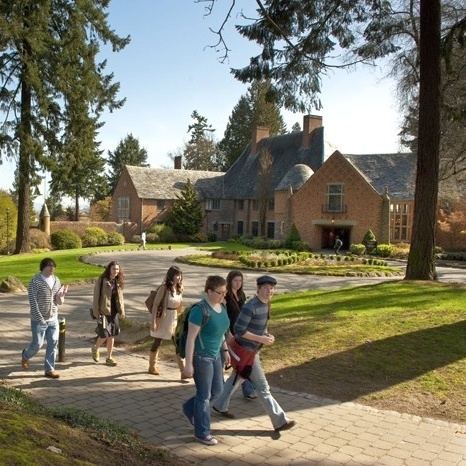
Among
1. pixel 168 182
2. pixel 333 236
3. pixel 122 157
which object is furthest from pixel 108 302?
pixel 122 157

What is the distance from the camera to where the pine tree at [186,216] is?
5122 cm

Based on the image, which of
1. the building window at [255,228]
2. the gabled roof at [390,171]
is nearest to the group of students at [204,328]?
the gabled roof at [390,171]

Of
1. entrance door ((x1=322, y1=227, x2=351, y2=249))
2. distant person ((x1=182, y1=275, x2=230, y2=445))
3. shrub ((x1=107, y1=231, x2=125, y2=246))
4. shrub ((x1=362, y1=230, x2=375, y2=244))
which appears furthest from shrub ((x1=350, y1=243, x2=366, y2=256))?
distant person ((x1=182, y1=275, x2=230, y2=445))

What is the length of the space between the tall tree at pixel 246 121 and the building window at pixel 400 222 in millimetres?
36816

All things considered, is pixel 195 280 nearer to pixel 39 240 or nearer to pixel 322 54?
pixel 322 54

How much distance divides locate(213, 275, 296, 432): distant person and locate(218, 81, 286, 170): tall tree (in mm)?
69656

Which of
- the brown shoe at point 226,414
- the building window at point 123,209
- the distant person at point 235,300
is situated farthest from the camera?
the building window at point 123,209

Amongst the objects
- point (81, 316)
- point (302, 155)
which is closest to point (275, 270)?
point (81, 316)

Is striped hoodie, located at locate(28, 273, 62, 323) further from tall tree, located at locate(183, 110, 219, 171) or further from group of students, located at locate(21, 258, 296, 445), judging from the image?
tall tree, located at locate(183, 110, 219, 171)

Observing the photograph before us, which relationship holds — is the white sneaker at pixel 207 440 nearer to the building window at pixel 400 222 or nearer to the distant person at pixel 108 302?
the distant person at pixel 108 302

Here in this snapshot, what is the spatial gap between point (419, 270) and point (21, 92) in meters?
25.1

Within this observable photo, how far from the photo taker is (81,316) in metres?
13.3

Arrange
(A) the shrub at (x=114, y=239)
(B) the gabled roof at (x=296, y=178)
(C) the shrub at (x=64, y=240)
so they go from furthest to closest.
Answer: (A) the shrub at (x=114, y=239)
(B) the gabled roof at (x=296, y=178)
(C) the shrub at (x=64, y=240)

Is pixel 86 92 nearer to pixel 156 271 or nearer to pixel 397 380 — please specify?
pixel 156 271
